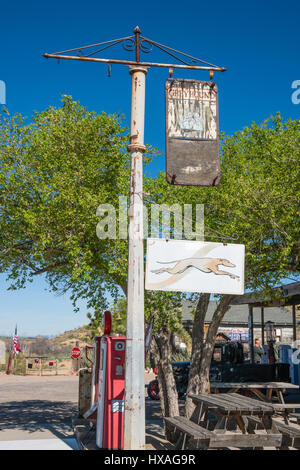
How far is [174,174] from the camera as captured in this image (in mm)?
6137

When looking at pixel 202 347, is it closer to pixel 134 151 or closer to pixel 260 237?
pixel 260 237

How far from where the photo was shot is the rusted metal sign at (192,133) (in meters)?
6.19

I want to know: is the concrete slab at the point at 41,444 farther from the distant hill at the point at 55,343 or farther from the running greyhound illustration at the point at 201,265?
the distant hill at the point at 55,343

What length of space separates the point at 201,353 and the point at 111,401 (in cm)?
330

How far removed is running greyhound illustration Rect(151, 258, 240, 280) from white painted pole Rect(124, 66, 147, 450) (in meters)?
0.33

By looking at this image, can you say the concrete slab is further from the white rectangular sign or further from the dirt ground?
the white rectangular sign

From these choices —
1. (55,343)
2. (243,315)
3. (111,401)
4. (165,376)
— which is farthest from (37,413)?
(55,343)

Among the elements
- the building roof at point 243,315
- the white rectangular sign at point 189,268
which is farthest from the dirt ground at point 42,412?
the building roof at point 243,315

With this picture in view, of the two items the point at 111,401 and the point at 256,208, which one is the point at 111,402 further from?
the point at 256,208

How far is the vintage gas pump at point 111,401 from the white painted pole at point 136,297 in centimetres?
275

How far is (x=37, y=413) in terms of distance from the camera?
47.2ft

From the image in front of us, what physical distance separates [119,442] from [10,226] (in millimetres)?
5207

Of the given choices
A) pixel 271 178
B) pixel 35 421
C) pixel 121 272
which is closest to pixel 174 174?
pixel 121 272

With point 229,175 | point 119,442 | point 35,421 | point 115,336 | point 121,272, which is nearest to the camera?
point 119,442
